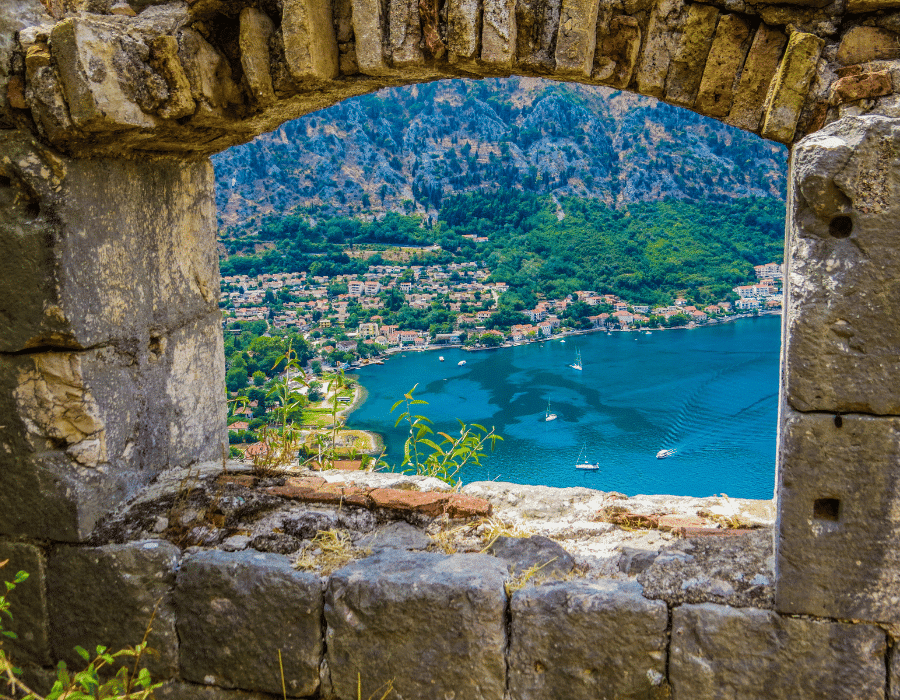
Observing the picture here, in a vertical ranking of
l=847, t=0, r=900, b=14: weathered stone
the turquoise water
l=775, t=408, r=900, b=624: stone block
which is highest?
l=847, t=0, r=900, b=14: weathered stone

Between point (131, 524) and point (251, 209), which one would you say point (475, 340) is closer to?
point (251, 209)

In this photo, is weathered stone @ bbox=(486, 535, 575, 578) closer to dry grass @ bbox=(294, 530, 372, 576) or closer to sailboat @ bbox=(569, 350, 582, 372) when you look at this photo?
dry grass @ bbox=(294, 530, 372, 576)

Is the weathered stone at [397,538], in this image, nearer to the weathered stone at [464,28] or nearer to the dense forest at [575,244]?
the weathered stone at [464,28]

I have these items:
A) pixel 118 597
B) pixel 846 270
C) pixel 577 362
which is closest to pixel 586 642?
pixel 846 270

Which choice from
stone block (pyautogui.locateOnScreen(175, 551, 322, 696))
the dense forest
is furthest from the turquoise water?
stone block (pyautogui.locateOnScreen(175, 551, 322, 696))

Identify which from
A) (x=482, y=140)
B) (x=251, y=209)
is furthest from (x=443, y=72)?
(x=482, y=140)

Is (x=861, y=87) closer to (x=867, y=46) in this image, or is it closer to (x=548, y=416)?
(x=867, y=46)
